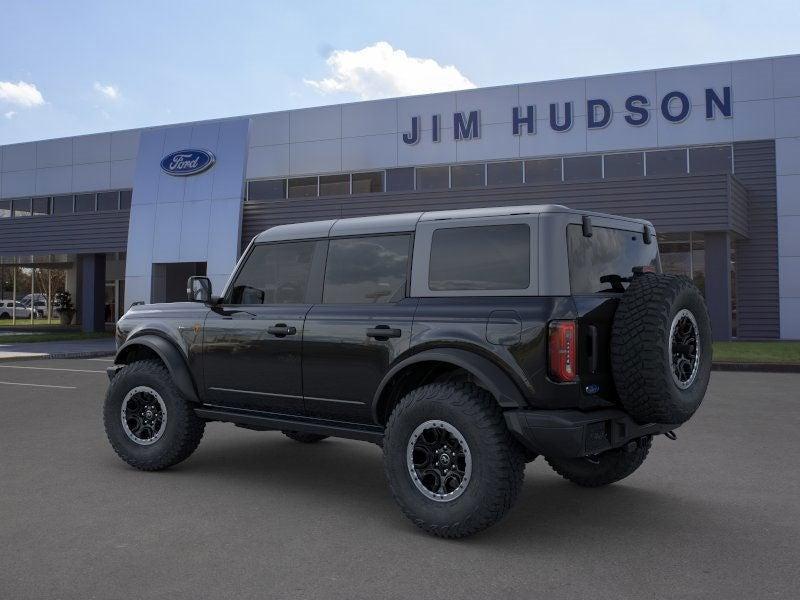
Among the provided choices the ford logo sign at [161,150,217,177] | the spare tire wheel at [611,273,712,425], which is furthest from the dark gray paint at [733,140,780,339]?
the spare tire wheel at [611,273,712,425]

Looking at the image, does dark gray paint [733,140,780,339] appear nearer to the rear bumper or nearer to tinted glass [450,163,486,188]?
tinted glass [450,163,486,188]

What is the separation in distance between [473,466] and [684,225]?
1807 centimetres

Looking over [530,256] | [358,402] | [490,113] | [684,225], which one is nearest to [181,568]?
[358,402]

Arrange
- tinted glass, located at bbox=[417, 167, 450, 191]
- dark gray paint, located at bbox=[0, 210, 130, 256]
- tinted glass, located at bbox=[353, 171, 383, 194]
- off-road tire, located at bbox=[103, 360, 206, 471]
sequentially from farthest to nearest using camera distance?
dark gray paint, located at bbox=[0, 210, 130, 256] → tinted glass, located at bbox=[353, 171, 383, 194] → tinted glass, located at bbox=[417, 167, 450, 191] → off-road tire, located at bbox=[103, 360, 206, 471]

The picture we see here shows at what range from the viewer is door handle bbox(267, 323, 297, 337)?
18.0 feet

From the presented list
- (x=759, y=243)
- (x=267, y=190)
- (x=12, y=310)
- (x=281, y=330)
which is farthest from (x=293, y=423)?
(x=12, y=310)

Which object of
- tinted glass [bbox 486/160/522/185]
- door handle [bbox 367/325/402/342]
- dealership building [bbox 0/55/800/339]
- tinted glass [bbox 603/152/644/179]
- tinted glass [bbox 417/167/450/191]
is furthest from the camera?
tinted glass [bbox 417/167/450/191]

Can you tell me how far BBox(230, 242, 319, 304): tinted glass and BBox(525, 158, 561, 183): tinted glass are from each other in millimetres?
19089

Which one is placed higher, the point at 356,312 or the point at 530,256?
the point at 530,256

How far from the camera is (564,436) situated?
4.20 metres

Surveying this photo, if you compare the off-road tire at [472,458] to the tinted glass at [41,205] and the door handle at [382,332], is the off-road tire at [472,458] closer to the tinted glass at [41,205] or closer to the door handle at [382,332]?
the door handle at [382,332]

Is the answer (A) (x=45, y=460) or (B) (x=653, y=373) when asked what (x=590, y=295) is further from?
(A) (x=45, y=460)

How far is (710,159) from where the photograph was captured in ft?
74.8

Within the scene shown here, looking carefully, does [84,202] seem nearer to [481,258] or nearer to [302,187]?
[302,187]
